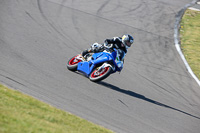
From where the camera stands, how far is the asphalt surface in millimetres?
8797

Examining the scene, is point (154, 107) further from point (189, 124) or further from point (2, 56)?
point (2, 56)

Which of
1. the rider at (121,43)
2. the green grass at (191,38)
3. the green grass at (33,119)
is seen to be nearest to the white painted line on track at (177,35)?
the green grass at (191,38)

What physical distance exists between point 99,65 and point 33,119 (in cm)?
487

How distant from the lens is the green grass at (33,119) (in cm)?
541

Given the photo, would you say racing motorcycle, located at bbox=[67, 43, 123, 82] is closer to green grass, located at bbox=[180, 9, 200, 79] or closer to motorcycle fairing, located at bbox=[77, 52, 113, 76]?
motorcycle fairing, located at bbox=[77, 52, 113, 76]

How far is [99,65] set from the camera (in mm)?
10609

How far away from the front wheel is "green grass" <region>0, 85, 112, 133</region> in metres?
2.76

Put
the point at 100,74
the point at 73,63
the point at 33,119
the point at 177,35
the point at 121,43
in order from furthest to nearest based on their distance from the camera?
the point at 177,35
the point at 73,63
the point at 121,43
the point at 100,74
the point at 33,119

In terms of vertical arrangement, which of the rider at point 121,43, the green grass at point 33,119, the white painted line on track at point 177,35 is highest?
the white painted line on track at point 177,35

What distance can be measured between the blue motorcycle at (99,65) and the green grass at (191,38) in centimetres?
471

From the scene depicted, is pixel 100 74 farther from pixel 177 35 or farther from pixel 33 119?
pixel 177 35

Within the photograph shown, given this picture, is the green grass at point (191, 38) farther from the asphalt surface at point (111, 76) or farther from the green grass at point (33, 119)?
the green grass at point (33, 119)

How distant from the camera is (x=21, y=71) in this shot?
383 inches

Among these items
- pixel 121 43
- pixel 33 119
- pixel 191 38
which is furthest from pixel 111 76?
pixel 191 38
